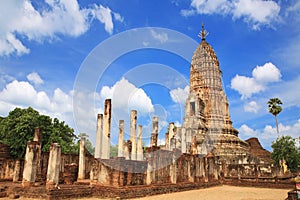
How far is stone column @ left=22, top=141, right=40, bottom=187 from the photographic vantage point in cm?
1220

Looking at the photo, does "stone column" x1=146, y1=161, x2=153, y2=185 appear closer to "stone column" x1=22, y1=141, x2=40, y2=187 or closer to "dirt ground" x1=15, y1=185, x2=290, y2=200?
"dirt ground" x1=15, y1=185, x2=290, y2=200

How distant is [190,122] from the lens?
4012cm

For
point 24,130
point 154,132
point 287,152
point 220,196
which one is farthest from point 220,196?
point 287,152

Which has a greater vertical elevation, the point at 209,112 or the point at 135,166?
the point at 209,112

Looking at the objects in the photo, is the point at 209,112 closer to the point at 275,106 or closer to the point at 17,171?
the point at 275,106

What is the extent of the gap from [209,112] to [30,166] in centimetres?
3407

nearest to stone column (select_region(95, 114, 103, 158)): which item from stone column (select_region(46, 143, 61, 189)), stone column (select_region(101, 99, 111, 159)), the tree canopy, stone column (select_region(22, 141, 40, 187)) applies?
stone column (select_region(101, 99, 111, 159))

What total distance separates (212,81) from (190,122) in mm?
9429

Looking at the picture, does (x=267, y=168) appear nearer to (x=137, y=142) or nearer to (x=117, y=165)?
(x=137, y=142)

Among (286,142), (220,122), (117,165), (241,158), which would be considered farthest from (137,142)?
(286,142)

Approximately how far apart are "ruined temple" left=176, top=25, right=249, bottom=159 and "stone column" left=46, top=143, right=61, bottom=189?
22649 mm

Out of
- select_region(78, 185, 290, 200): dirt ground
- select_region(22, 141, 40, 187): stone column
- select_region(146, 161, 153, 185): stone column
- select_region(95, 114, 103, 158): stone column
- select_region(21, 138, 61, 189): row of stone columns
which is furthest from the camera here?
select_region(95, 114, 103, 158): stone column

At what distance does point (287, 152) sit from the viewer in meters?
36.8

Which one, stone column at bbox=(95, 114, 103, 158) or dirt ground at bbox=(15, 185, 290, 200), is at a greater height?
stone column at bbox=(95, 114, 103, 158)
